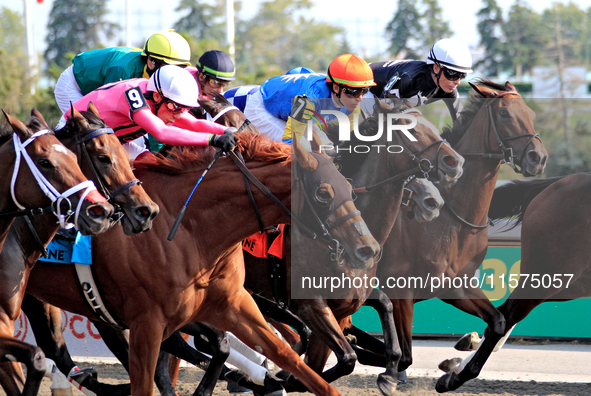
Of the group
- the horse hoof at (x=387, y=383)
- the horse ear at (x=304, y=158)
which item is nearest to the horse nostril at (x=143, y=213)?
the horse ear at (x=304, y=158)

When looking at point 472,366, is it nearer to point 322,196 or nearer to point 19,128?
point 322,196

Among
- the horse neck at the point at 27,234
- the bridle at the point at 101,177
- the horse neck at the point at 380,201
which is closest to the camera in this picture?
the bridle at the point at 101,177

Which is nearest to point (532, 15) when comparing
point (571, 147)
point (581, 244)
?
point (571, 147)

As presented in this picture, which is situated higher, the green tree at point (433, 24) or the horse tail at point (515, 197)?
the horse tail at point (515, 197)

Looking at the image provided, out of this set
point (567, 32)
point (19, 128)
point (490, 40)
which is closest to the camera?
point (19, 128)

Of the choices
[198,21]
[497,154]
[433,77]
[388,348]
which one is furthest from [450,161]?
[198,21]

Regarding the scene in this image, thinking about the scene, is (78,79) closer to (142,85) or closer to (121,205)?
(142,85)

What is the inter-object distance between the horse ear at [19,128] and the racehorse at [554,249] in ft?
10.6

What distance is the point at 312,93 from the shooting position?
15.5 feet

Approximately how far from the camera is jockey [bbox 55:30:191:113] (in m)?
4.78

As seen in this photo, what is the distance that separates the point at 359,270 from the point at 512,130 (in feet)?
5.62

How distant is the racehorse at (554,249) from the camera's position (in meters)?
5.14

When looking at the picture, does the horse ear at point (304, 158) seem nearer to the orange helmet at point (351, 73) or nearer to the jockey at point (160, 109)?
the jockey at point (160, 109)

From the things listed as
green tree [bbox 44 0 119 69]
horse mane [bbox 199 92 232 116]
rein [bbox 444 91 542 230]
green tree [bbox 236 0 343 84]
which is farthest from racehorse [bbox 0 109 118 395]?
green tree [bbox 236 0 343 84]
